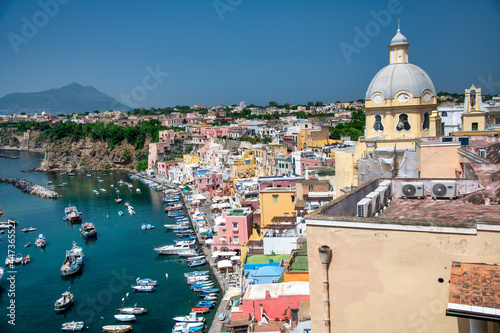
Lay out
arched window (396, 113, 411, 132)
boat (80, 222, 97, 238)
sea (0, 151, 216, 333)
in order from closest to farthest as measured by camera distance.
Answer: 1. arched window (396, 113, 411, 132)
2. sea (0, 151, 216, 333)
3. boat (80, 222, 97, 238)

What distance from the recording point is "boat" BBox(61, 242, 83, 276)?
59.6 feet

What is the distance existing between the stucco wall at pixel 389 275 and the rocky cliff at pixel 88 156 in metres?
54.5

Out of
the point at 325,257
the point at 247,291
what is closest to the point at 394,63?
the point at 247,291

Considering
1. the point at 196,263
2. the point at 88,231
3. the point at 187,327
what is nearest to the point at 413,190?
the point at 187,327

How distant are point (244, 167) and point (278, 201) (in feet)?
47.6

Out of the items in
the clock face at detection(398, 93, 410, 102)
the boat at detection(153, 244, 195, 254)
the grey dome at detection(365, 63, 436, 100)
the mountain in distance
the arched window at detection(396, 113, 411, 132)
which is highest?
the mountain in distance

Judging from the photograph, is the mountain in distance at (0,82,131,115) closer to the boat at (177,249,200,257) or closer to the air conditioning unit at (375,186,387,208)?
the boat at (177,249,200,257)

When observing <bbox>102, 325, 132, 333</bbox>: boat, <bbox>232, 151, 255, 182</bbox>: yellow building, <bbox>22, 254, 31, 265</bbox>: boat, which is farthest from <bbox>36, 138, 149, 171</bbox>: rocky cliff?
<bbox>102, 325, 132, 333</bbox>: boat

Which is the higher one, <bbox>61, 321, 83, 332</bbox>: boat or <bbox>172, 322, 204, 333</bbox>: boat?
<bbox>172, 322, 204, 333</bbox>: boat

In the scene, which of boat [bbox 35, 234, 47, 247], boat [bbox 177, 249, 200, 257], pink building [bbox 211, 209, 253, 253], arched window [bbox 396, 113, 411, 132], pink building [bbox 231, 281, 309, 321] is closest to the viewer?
pink building [bbox 231, 281, 309, 321]

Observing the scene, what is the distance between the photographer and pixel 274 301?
8.84 m

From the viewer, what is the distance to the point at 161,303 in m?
15.4

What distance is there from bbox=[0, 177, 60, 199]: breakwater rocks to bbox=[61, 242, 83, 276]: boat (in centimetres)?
1879

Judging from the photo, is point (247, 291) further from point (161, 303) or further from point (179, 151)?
point (179, 151)
